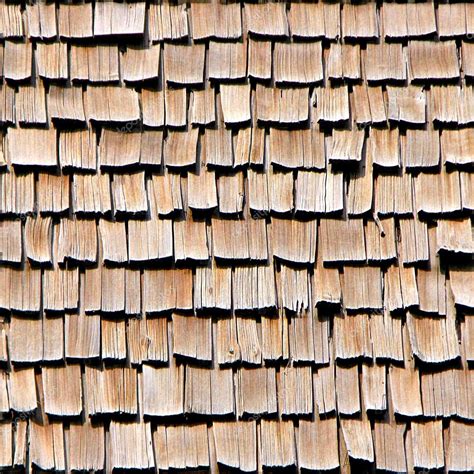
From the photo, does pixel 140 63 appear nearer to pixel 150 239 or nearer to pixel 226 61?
pixel 226 61

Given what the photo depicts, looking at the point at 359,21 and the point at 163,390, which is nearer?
the point at 163,390

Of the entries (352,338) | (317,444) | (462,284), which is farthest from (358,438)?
(462,284)

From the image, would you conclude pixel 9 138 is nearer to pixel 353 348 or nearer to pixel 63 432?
pixel 63 432

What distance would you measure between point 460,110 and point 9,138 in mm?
1934

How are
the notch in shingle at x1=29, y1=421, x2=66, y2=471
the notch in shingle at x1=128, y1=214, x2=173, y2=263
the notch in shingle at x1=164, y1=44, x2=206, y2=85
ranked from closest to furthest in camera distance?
1. the notch in shingle at x1=29, y1=421, x2=66, y2=471
2. the notch in shingle at x1=128, y1=214, x2=173, y2=263
3. the notch in shingle at x1=164, y1=44, x2=206, y2=85

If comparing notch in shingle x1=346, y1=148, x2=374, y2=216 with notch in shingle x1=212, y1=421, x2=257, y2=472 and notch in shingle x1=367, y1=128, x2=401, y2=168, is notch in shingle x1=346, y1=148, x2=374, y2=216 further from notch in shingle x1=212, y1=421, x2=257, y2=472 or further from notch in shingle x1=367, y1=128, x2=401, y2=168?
notch in shingle x1=212, y1=421, x2=257, y2=472

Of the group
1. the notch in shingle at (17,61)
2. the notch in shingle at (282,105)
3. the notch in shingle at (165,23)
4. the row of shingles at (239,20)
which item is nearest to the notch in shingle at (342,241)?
the notch in shingle at (282,105)

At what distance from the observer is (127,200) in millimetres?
4219

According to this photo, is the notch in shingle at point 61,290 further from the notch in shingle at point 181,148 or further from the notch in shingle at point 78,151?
the notch in shingle at point 181,148

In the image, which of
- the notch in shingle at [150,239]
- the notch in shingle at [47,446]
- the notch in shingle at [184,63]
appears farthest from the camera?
the notch in shingle at [184,63]

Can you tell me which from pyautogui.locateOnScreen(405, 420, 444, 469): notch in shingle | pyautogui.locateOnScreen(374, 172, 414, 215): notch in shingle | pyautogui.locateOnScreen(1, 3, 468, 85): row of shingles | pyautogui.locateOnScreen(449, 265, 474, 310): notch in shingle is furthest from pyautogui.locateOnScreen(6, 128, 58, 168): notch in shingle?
pyautogui.locateOnScreen(405, 420, 444, 469): notch in shingle

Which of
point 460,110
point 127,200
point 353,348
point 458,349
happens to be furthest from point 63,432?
point 460,110

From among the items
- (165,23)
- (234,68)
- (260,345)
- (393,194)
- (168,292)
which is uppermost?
(165,23)

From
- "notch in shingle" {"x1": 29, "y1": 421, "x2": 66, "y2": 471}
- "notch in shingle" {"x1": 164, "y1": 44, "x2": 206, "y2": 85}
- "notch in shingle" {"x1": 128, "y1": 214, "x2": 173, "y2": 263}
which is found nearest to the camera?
"notch in shingle" {"x1": 29, "y1": 421, "x2": 66, "y2": 471}
